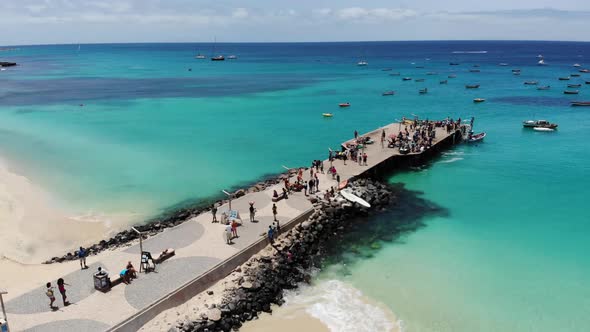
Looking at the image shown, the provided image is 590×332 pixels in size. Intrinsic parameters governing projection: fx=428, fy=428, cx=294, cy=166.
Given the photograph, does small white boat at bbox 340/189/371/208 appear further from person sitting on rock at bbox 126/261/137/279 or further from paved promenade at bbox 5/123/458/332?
person sitting on rock at bbox 126/261/137/279

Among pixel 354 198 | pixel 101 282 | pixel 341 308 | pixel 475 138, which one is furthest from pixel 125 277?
pixel 475 138

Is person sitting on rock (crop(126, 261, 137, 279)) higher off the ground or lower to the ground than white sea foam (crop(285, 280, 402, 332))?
higher

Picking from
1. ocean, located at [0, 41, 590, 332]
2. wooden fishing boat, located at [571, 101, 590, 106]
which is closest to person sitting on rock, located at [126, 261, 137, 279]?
ocean, located at [0, 41, 590, 332]

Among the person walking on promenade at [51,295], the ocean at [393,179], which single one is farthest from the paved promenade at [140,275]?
the ocean at [393,179]

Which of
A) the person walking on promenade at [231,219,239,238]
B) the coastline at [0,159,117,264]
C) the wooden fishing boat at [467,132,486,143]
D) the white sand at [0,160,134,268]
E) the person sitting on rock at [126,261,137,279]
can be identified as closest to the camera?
the person sitting on rock at [126,261,137,279]

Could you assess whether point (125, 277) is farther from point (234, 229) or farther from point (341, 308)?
point (341, 308)

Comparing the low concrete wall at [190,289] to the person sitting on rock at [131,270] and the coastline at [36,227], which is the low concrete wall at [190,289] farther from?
the coastline at [36,227]

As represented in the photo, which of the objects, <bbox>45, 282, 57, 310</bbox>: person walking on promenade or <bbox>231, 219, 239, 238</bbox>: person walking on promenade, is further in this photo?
<bbox>231, 219, 239, 238</bbox>: person walking on promenade
